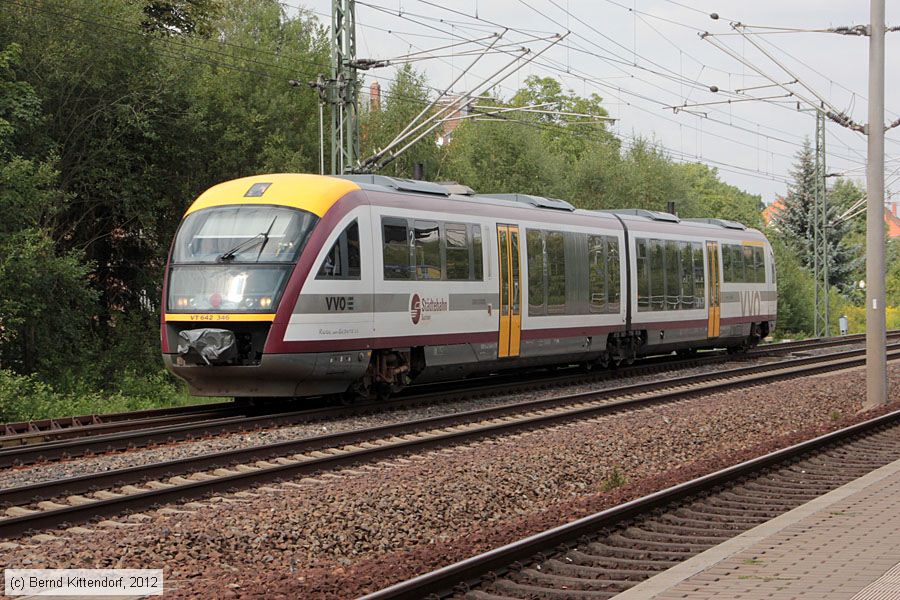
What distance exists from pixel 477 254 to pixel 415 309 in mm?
2083

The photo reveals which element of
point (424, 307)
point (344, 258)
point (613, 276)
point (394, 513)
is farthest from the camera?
point (613, 276)

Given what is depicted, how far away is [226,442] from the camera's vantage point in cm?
1360

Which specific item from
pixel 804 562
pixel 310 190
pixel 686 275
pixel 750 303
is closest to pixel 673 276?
pixel 686 275

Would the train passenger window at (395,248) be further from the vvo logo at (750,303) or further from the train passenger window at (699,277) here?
the vvo logo at (750,303)

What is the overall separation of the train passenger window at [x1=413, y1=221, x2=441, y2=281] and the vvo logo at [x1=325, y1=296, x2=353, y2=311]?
1.80 meters

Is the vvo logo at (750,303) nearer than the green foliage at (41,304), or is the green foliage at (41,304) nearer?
the green foliage at (41,304)

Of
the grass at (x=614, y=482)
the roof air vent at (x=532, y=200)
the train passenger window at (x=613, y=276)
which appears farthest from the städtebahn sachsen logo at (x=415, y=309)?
the train passenger window at (x=613, y=276)

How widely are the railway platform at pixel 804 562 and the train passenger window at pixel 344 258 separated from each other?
8.13 metres

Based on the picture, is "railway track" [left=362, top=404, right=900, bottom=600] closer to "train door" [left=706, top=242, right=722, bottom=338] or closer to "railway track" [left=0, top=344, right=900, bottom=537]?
"railway track" [left=0, top=344, right=900, bottom=537]

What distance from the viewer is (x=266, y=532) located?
8.66 metres

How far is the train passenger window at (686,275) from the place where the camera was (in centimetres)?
2667

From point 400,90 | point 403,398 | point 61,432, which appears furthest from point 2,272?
point 400,90

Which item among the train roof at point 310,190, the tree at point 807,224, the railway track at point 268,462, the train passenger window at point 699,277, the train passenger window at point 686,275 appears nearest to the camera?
the railway track at point 268,462

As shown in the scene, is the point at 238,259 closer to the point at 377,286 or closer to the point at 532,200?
the point at 377,286
